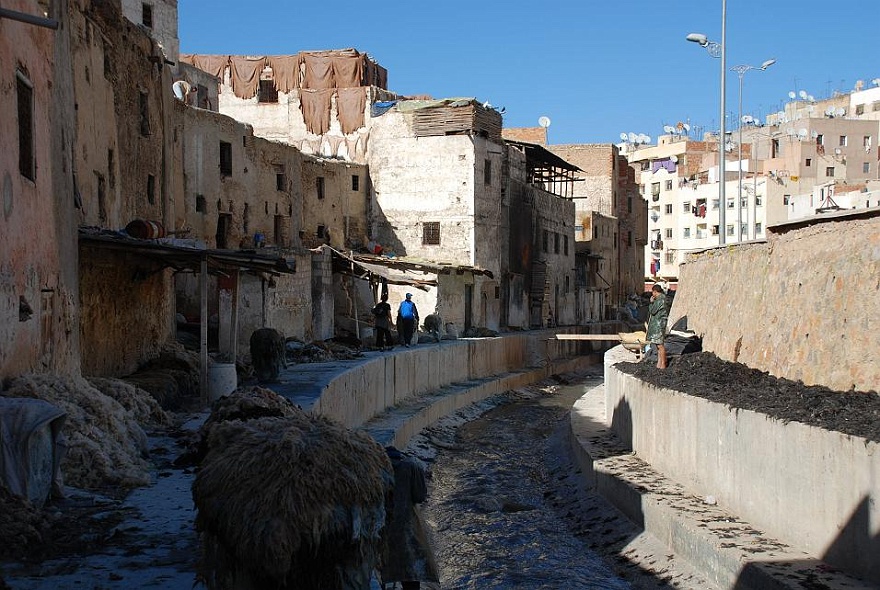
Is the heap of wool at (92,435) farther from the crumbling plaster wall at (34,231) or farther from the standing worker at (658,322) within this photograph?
the standing worker at (658,322)

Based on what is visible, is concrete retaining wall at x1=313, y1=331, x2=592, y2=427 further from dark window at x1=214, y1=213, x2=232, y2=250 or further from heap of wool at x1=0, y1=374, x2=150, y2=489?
dark window at x1=214, y1=213, x2=232, y2=250

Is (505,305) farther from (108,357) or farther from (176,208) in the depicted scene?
(108,357)

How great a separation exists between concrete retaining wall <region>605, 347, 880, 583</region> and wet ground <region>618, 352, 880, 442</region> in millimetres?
170

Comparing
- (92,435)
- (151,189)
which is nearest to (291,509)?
(92,435)

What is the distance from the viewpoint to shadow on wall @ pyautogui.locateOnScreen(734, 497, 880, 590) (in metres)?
7.70

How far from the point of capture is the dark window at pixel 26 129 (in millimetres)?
9680

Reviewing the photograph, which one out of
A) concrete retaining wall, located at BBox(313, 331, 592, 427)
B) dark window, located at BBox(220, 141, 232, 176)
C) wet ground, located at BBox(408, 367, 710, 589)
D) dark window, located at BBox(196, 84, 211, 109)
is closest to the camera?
wet ground, located at BBox(408, 367, 710, 589)

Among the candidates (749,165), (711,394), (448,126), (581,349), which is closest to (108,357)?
(711,394)

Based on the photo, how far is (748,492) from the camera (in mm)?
10156

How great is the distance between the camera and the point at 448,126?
119ft

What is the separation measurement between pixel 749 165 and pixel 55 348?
208 ft

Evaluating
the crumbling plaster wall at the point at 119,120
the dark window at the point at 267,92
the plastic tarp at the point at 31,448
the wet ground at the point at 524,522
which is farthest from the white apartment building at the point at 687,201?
the plastic tarp at the point at 31,448

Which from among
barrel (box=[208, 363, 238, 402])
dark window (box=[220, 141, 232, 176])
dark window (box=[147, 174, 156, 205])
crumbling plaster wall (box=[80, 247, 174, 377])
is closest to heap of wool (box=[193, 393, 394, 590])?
barrel (box=[208, 363, 238, 402])

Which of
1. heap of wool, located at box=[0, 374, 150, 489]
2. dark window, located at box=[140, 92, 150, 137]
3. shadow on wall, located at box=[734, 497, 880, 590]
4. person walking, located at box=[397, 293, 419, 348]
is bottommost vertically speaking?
shadow on wall, located at box=[734, 497, 880, 590]
